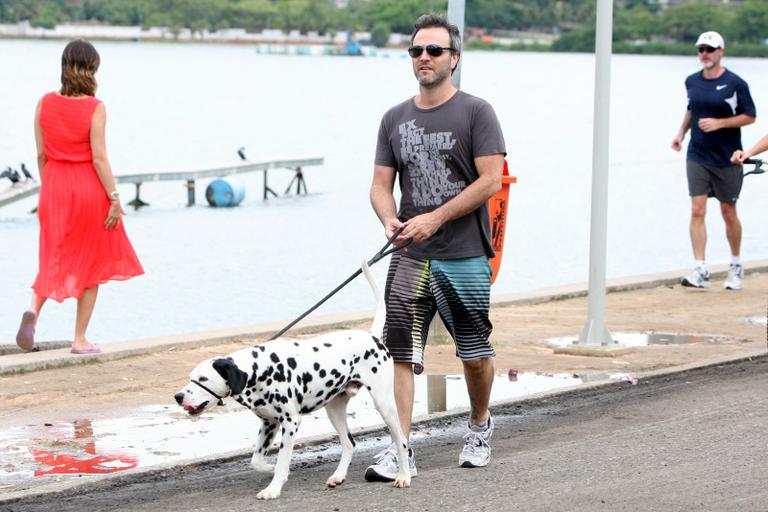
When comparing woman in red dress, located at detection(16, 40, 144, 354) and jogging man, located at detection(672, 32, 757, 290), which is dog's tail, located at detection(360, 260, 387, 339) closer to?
woman in red dress, located at detection(16, 40, 144, 354)

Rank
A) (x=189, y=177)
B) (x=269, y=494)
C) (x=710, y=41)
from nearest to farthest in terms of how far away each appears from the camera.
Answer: (x=269, y=494), (x=710, y=41), (x=189, y=177)

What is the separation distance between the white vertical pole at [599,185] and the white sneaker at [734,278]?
3106 mm

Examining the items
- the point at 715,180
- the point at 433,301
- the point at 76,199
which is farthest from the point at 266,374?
the point at 715,180

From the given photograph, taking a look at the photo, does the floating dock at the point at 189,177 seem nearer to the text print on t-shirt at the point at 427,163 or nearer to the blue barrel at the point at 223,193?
the blue barrel at the point at 223,193

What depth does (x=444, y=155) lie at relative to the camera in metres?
7.18

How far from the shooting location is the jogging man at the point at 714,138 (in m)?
13.4

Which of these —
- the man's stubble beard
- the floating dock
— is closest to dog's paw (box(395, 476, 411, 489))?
the man's stubble beard

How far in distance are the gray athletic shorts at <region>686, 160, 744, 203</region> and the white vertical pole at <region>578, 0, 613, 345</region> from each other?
2.90 meters

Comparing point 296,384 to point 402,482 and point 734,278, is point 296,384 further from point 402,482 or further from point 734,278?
point 734,278

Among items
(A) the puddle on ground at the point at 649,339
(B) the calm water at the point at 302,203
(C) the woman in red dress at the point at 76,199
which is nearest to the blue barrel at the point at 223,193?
(B) the calm water at the point at 302,203

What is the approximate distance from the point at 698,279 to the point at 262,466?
25.5 ft

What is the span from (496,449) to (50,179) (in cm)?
367

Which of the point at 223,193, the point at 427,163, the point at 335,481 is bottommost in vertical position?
the point at 223,193

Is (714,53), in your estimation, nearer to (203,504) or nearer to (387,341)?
(387,341)
